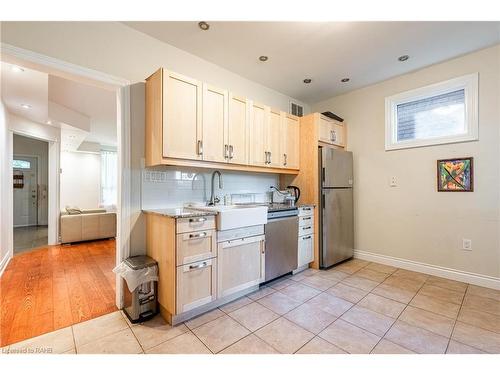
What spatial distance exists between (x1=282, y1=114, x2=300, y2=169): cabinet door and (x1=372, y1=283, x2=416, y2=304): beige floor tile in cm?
181

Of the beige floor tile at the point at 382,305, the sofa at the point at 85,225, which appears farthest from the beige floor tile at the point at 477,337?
the sofa at the point at 85,225

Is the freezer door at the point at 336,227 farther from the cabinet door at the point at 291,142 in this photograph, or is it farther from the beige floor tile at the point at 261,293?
the beige floor tile at the point at 261,293

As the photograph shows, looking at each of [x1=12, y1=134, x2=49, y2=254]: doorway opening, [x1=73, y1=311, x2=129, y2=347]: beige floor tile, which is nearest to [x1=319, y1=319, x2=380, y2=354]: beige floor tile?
[x1=73, y1=311, x2=129, y2=347]: beige floor tile

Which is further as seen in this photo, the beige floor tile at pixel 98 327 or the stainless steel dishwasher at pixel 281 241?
the stainless steel dishwasher at pixel 281 241

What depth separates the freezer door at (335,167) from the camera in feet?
10.0

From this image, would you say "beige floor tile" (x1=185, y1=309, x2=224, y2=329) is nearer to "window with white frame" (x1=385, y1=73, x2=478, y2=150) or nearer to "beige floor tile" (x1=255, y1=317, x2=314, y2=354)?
"beige floor tile" (x1=255, y1=317, x2=314, y2=354)

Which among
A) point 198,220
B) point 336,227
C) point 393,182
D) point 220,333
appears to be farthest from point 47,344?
point 393,182

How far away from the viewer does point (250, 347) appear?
152 cm

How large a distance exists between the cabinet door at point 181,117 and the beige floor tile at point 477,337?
8.44 feet

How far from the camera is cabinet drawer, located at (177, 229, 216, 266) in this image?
→ 1.78 meters

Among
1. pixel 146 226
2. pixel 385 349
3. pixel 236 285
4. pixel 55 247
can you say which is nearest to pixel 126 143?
pixel 146 226
